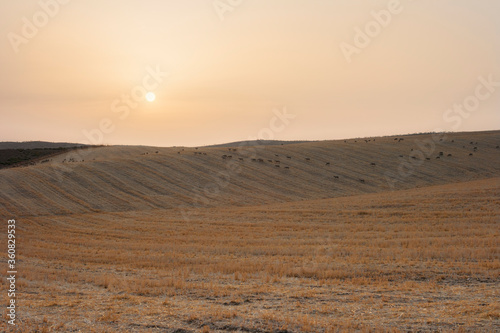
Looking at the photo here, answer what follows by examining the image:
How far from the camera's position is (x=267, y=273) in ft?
50.5

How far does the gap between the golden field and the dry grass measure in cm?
6

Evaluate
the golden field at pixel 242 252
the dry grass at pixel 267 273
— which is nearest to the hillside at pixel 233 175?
the golden field at pixel 242 252

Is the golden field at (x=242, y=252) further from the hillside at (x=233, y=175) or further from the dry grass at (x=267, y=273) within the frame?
the hillside at (x=233, y=175)

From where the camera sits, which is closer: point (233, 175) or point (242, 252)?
point (242, 252)

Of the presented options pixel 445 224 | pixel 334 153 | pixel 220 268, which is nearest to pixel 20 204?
pixel 220 268

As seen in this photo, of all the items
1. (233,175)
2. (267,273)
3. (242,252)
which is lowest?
(267,273)

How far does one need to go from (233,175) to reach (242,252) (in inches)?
1168

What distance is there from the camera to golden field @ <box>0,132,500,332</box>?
1015 centimetres

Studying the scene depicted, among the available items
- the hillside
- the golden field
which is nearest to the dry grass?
the golden field

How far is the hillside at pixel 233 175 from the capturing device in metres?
37.8

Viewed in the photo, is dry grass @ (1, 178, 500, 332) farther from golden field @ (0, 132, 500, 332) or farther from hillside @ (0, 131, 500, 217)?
hillside @ (0, 131, 500, 217)

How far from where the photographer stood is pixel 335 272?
49.1 feet

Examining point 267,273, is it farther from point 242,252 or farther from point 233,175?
point 233,175

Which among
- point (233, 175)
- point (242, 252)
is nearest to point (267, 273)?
point (242, 252)
